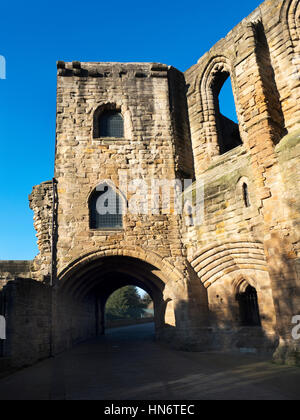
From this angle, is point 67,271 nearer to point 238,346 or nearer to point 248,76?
point 238,346

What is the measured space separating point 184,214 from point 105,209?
7.83 feet

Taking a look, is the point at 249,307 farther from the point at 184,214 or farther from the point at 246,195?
the point at 184,214

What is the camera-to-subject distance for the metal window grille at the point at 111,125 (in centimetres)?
1132

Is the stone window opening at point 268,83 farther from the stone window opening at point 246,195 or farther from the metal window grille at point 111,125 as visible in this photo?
the metal window grille at point 111,125

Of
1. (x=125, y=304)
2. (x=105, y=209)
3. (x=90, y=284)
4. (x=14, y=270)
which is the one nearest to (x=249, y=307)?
(x=105, y=209)

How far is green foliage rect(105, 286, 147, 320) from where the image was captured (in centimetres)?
3978

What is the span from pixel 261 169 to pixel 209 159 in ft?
9.46

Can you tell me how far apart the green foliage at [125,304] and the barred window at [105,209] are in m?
30.8

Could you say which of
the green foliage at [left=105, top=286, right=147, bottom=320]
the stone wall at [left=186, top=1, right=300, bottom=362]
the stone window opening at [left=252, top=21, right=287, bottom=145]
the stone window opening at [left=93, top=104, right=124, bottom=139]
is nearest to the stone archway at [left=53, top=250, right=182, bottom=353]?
the stone wall at [left=186, top=1, right=300, bottom=362]

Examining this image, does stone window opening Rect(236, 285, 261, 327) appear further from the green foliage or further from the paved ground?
the green foliage

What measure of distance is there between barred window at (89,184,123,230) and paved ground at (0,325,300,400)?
3850 millimetres

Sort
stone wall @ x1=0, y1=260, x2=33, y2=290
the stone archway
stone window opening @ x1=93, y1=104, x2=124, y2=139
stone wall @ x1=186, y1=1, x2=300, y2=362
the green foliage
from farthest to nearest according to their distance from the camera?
the green foliage, stone window opening @ x1=93, y1=104, x2=124, y2=139, stone wall @ x1=0, y1=260, x2=33, y2=290, the stone archway, stone wall @ x1=186, y1=1, x2=300, y2=362

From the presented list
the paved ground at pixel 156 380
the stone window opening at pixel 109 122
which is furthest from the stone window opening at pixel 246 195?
the stone window opening at pixel 109 122
